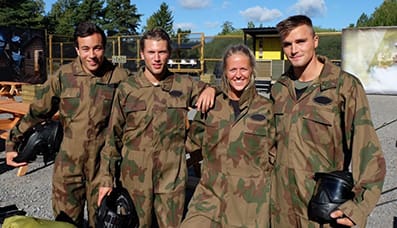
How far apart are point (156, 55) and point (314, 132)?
111 centimetres

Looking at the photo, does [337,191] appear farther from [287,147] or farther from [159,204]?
[159,204]

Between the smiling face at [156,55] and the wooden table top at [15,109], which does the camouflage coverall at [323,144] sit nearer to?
the smiling face at [156,55]

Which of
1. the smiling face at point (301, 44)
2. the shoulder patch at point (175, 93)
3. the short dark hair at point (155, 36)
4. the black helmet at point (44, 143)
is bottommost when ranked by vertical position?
the black helmet at point (44, 143)

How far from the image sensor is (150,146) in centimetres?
287

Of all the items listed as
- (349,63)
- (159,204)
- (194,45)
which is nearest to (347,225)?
(159,204)

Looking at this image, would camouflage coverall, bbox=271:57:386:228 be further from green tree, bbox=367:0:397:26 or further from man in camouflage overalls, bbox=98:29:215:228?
green tree, bbox=367:0:397:26

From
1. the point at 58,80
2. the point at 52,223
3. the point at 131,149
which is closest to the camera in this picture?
the point at 52,223

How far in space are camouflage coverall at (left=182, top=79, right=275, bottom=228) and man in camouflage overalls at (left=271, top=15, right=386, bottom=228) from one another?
3.7 inches

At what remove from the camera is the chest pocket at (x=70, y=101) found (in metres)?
3.12

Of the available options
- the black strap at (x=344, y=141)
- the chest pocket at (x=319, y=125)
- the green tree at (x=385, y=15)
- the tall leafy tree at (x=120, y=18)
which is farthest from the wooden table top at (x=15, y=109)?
the tall leafy tree at (x=120, y=18)

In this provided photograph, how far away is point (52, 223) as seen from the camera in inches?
96.0

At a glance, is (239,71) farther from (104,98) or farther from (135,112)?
(104,98)

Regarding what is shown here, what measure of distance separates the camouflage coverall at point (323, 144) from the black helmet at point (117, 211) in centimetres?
90

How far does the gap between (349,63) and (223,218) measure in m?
17.2
